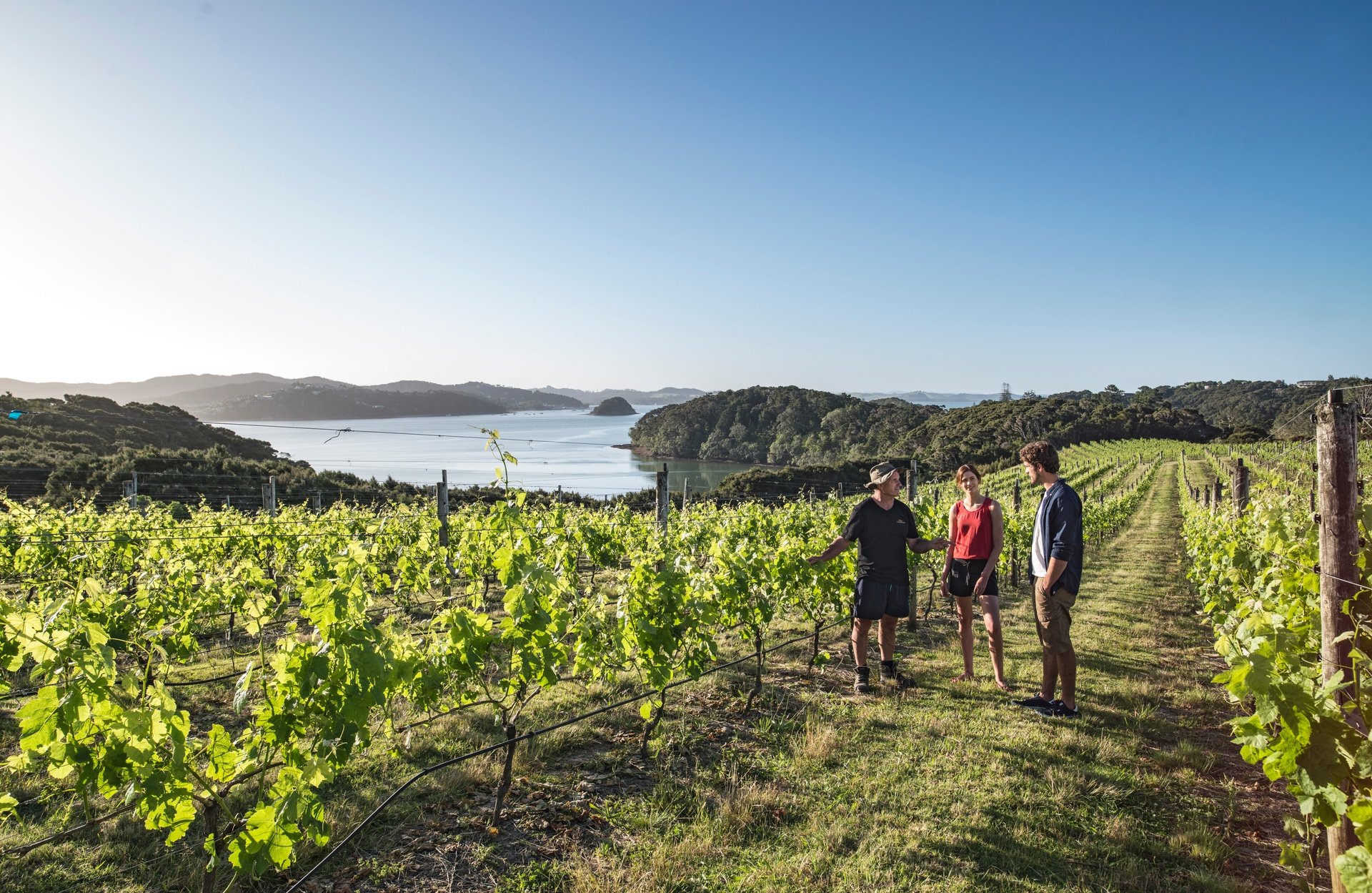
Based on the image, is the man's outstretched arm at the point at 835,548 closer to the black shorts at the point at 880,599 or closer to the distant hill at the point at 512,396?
the black shorts at the point at 880,599

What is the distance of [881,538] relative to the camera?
486cm

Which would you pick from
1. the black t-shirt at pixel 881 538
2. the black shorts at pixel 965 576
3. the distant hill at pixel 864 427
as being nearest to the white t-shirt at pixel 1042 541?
the black shorts at pixel 965 576

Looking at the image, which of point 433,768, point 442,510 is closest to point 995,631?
point 433,768

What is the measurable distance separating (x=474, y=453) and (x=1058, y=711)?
39.7 m

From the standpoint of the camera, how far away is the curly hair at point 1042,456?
439 centimetres

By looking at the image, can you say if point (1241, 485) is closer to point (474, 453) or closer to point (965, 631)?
point (965, 631)

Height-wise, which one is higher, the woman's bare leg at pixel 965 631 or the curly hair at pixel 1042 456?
the curly hair at pixel 1042 456

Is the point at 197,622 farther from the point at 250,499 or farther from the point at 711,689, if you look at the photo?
the point at 250,499

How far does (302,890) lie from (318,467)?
4145cm

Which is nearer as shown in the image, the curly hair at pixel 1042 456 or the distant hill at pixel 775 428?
the curly hair at pixel 1042 456

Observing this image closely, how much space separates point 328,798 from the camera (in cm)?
379

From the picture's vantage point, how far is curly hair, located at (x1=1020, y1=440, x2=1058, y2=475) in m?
4.39

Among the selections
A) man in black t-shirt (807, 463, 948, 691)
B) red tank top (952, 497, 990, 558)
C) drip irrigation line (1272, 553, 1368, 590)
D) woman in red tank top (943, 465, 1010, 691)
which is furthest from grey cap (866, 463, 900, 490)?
drip irrigation line (1272, 553, 1368, 590)

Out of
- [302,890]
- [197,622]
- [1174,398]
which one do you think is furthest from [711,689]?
[1174,398]
